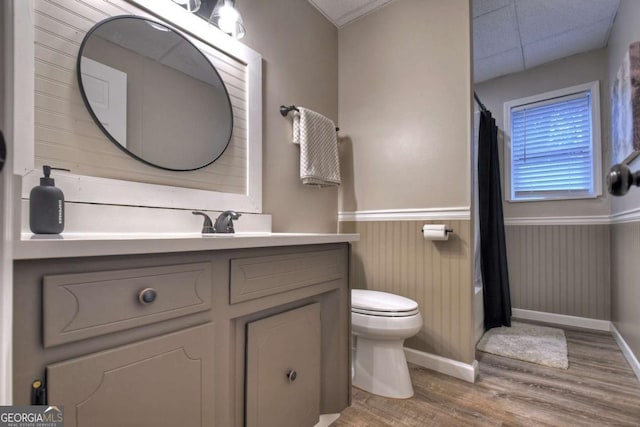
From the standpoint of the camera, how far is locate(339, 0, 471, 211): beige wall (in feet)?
5.65

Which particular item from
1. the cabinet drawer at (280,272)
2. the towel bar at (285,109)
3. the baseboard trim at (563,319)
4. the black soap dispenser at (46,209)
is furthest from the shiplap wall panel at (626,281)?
the black soap dispenser at (46,209)

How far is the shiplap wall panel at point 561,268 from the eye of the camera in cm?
246

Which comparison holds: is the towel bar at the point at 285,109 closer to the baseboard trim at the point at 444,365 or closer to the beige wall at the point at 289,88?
the beige wall at the point at 289,88

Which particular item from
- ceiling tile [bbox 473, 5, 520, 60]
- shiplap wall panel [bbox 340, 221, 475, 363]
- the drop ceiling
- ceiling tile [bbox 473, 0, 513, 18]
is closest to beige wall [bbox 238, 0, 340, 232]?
the drop ceiling

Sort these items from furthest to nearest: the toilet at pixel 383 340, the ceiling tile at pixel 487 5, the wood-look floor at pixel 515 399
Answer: the ceiling tile at pixel 487 5 < the toilet at pixel 383 340 < the wood-look floor at pixel 515 399

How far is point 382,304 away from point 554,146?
2.48 meters

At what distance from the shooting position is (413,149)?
1.88 meters

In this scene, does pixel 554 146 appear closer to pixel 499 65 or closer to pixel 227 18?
pixel 499 65

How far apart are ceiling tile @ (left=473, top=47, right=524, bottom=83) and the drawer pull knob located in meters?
3.20

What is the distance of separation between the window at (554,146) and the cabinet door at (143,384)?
310 cm

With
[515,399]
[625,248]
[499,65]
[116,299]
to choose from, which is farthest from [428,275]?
[499,65]

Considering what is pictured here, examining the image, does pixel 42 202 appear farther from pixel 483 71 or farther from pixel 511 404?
pixel 483 71

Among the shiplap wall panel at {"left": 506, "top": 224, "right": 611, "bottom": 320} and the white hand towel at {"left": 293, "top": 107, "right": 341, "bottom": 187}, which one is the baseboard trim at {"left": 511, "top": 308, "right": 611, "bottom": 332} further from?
the white hand towel at {"left": 293, "top": 107, "right": 341, "bottom": 187}

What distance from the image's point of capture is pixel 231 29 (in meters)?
1.41
